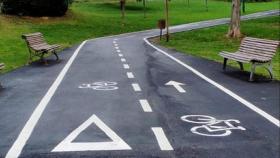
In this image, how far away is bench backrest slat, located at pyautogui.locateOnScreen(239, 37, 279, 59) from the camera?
46.0ft

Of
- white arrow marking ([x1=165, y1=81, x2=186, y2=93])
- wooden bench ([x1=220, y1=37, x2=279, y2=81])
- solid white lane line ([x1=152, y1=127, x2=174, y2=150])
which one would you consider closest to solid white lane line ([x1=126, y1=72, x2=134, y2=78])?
white arrow marking ([x1=165, y1=81, x2=186, y2=93])

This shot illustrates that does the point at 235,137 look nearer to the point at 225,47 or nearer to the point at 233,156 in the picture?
the point at 233,156

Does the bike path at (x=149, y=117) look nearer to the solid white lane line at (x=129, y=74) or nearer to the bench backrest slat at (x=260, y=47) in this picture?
the solid white lane line at (x=129, y=74)

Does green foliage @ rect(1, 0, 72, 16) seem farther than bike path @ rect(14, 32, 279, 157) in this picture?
Yes

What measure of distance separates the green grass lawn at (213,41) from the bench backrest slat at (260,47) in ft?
3.22

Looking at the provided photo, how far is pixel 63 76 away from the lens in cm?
1431

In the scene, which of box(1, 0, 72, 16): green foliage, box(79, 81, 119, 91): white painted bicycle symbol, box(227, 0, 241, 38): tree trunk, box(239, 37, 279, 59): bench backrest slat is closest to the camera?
box(79, 81, 119, 91): white painted bicycle symbol

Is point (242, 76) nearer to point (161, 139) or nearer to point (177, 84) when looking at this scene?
point (177, 84)

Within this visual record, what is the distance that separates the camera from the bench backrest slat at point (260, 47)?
1402 cm

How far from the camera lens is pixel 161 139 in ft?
23.8

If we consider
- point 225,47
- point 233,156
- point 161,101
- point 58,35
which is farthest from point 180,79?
point 58,35

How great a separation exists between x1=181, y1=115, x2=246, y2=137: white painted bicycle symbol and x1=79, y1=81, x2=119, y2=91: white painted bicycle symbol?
3605 mm

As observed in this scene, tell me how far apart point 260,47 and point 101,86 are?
5267mm

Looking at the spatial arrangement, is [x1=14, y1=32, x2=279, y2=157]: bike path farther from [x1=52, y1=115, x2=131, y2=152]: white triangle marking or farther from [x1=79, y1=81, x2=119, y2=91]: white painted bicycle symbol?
[x1=79, y1=81, x2=119, y2=91]: white painted bicycle symbol
